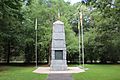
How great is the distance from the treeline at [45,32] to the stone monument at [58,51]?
389 cm

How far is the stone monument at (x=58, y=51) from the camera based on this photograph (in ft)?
83.6

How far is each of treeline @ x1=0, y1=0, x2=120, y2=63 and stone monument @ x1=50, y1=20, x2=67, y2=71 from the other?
3886 millimetres

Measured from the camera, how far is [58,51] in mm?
26031

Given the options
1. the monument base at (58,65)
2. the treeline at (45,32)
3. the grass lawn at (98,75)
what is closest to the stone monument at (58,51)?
the monument base at (58,65)

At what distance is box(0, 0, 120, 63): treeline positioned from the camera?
26609 millimetres

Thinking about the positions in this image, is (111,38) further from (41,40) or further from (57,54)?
(57,54)

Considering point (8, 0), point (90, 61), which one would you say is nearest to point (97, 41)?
point (90, 61)

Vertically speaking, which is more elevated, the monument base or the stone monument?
the stone monument

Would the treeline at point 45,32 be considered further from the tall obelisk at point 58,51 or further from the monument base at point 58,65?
the monument base at point 58,65

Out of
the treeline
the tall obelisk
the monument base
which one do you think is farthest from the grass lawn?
the treeline

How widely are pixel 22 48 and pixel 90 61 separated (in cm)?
1351

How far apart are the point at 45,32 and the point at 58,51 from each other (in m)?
10.7

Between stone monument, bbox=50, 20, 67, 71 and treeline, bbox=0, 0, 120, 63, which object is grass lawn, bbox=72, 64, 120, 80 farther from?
treeline, bbox=0, 0, 120, 63

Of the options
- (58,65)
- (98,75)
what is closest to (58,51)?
(58,65)
